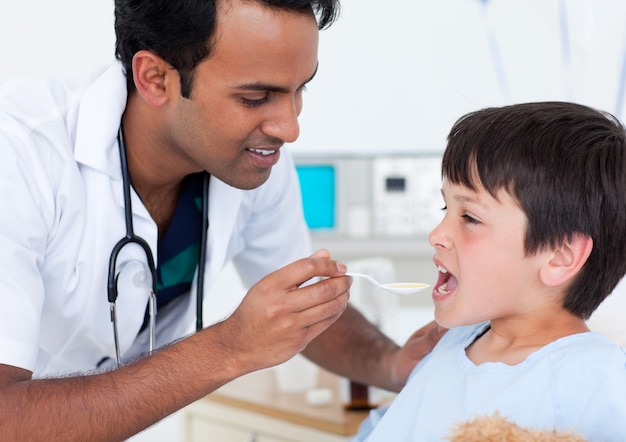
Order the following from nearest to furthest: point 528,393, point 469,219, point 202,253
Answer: point 528,393, point 469,219, point 202,253

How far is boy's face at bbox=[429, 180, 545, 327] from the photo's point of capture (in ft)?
4.48

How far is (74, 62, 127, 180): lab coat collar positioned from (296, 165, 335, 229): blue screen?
154 cm

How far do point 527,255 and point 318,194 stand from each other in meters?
1.90

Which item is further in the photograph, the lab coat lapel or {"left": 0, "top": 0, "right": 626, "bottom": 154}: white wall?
{"left": 0, "top": 0, "right": 626, "bottom": 154}: white wall

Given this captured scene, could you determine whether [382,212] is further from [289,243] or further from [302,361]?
[289,243]

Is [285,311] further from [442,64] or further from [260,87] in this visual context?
[442,64]

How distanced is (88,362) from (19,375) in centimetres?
37

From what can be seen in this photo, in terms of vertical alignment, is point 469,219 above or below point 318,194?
above

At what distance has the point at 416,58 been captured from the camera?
10.1ft

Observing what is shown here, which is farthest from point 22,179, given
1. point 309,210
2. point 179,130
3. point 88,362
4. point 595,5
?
point 595,5

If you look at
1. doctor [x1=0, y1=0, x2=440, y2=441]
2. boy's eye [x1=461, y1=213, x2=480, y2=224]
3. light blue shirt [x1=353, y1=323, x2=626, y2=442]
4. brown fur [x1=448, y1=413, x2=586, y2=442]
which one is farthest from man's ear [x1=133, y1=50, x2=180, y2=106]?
brown fur [x1=448, y1=413, x2=586, y2=442]

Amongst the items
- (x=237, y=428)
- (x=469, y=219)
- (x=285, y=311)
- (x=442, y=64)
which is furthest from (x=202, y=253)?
(x=442, y=64)

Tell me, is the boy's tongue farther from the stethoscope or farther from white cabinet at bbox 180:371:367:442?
white cabinet at bbox 180:371:367:442

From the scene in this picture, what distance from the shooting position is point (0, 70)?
10.6ft
